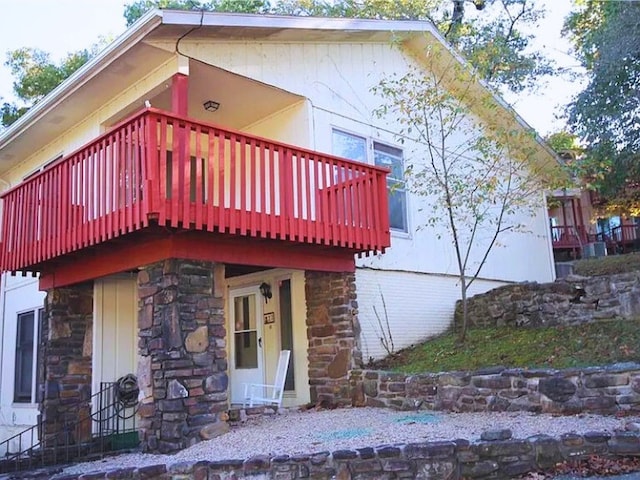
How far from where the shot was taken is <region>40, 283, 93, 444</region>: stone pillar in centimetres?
854

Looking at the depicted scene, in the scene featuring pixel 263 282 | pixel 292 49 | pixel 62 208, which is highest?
pixel 292 49

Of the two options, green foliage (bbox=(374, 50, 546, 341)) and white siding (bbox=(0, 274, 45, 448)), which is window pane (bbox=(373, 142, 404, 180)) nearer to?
green foliage (bbox=(374, 50, 546, 341))

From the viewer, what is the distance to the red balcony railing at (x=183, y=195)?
624cm

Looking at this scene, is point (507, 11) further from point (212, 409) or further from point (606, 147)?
point (212, 409)

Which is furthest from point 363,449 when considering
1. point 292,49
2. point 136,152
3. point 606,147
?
point 606,147

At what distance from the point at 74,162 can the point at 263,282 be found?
3.46m

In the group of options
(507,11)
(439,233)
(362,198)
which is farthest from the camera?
(507,11)

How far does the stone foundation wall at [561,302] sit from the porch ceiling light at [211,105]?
226 inches

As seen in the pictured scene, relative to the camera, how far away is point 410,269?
10500 millimetres

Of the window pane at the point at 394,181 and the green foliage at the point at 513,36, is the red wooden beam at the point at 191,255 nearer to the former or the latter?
the window pane at the point at 394,181

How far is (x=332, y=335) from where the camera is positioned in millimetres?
8492

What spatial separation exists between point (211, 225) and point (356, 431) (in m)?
2.68

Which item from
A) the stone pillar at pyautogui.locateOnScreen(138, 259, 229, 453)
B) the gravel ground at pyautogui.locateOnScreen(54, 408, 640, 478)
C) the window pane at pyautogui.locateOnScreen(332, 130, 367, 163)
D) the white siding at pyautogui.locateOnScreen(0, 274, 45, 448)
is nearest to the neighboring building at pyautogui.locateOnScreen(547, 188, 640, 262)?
the window pane at pyautogui.locateOnScreen(332, 130, 367, 163)

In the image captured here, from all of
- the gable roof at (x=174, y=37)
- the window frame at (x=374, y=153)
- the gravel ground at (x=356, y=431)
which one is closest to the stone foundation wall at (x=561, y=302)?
the window frame at (x=374, y=153)
